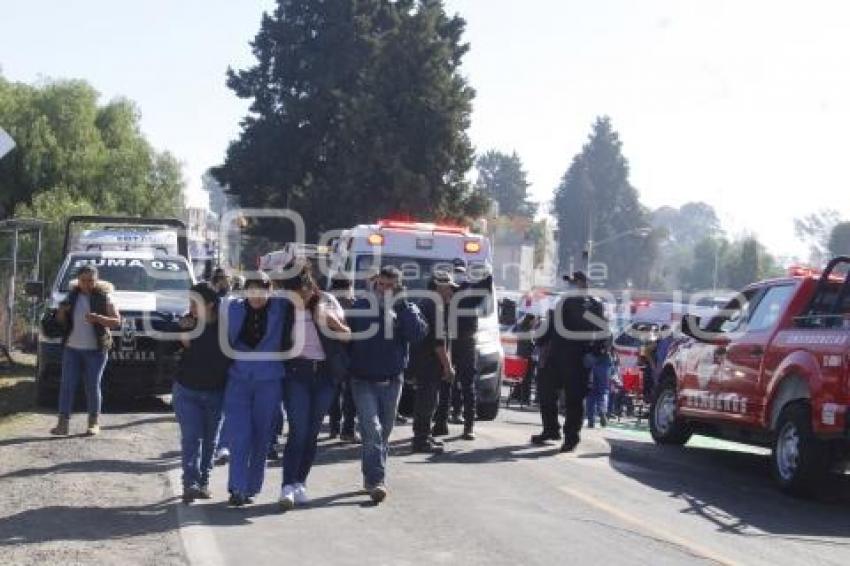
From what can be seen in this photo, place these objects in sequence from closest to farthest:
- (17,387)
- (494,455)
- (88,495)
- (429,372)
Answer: (88,495) < (429,372) < (494,455) < (17,387)

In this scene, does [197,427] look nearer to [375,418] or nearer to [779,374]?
[375,418]

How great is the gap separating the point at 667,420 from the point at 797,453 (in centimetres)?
420

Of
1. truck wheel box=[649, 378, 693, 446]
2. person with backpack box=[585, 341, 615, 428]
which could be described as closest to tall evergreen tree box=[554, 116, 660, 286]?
person with backpack box=[585, 341, 615, 428]

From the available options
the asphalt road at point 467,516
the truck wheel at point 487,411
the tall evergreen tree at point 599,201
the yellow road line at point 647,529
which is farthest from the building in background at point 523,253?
the yellow road line at point 647,529

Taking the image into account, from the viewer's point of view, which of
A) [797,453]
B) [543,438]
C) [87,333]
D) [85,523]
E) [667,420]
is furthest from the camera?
[667,420]

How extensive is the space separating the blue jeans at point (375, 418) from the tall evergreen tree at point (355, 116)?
36.2m

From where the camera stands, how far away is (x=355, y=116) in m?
46.0

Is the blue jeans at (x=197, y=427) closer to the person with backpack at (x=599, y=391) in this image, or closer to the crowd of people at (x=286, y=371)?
the crowd of people at (x=286, y=371)

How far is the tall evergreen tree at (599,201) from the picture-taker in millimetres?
113625

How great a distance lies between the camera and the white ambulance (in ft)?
54.4

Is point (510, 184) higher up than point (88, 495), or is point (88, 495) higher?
point (510, 184)

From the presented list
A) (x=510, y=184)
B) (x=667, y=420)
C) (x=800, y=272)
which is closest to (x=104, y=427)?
(x=667, y=420)

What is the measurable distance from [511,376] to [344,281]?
1429cm

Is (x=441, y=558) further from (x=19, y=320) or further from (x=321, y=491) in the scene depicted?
(x=19, y=320)
